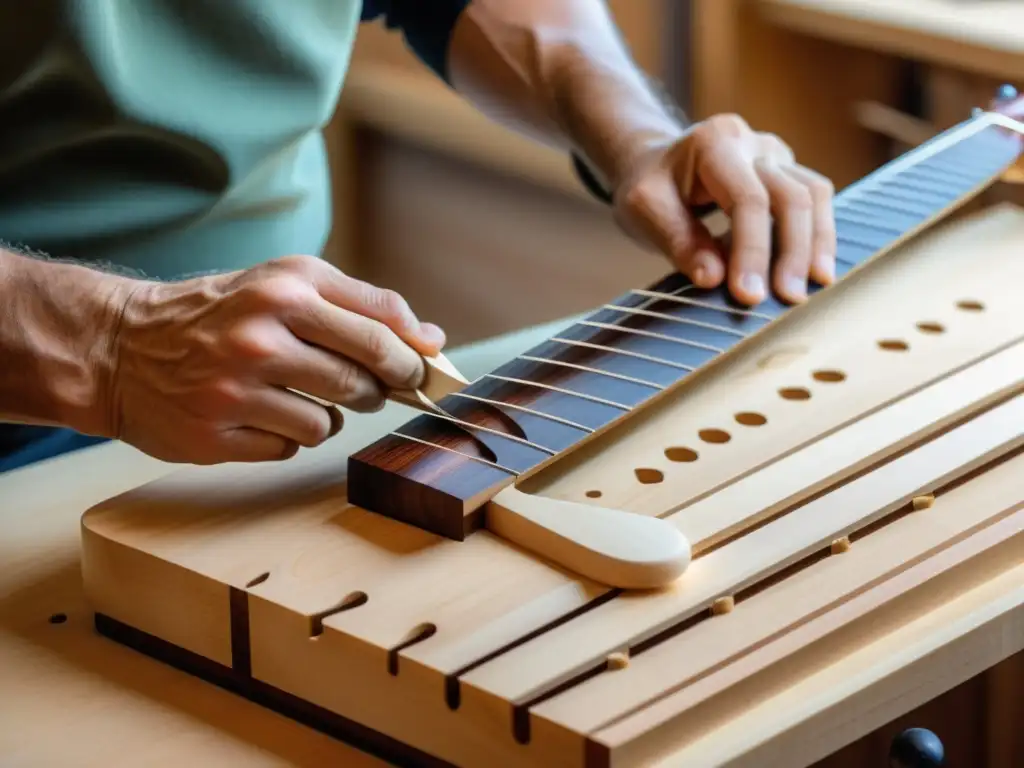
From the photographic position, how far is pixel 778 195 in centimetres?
103

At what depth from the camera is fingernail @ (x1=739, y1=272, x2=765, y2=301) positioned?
96 cm

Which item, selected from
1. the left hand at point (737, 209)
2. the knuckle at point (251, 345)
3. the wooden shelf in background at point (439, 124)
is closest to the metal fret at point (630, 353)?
the left hand at point (737, 209)

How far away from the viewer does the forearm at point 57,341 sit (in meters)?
0.81

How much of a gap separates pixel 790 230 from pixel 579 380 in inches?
9.6

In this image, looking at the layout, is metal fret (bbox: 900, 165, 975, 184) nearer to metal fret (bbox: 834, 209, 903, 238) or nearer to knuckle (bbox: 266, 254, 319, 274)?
metal fret (bbox: 834, 209, 903, 238)

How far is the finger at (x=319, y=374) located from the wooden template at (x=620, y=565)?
1.5 inches

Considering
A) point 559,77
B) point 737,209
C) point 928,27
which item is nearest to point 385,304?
point 737,209

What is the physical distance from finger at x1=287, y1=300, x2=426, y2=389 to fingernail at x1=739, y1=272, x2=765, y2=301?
0.94ft

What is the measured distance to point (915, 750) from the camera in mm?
703

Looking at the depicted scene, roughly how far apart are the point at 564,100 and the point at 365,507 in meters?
0.62

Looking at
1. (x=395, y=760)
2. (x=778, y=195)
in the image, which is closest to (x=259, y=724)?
(x=395, y=760)

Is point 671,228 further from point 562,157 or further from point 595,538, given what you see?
point 562,157

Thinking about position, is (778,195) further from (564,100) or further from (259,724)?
(259,724)

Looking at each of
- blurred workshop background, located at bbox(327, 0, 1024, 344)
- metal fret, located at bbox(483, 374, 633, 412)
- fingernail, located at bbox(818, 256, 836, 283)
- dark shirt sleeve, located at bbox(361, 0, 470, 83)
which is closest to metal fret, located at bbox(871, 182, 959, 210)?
fingernail, located at bbox(818, 256, 836, 283)
